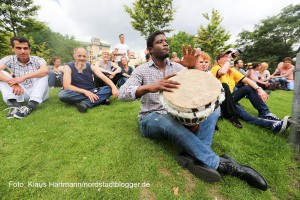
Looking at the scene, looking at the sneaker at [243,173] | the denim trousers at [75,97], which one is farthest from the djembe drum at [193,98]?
the denim trousers at [75,97]

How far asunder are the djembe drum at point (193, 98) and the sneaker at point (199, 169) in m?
0.47

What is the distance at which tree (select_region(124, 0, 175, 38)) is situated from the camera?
16125mm

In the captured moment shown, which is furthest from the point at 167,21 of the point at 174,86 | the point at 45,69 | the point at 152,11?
the point at 174,86

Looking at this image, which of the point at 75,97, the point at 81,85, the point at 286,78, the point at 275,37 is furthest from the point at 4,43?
the point at 275,37

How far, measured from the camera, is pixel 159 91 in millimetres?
2115

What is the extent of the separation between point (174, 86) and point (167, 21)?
1650 centimetres

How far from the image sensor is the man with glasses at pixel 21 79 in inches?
143

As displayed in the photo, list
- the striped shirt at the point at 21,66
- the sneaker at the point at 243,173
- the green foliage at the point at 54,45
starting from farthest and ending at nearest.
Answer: the green foliage at the point at 54,45, the striped shirt at the point at 21,66, the sneaker at the point at 243,173

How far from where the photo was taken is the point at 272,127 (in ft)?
10.8

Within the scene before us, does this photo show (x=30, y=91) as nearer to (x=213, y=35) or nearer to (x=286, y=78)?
(x=286, y=78)

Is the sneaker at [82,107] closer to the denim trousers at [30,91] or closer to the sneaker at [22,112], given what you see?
the denim trousers at [30,91]

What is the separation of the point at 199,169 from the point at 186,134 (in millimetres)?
432

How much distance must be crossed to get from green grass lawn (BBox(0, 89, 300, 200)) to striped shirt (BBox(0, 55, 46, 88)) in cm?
113

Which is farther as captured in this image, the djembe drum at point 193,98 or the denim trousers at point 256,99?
the denim trousers at point 256,99
